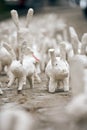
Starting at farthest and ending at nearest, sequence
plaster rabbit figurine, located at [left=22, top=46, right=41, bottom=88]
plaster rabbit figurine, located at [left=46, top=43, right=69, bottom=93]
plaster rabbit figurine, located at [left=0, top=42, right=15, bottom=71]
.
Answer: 1. plaster rabbit figurine, located at [left=0, top=42, right=15, bottom=71]
2. plaster rabbit figurine, located at [left=22, top=46, right=41, bottom=88]
3. plaster rabbit figurine, located at [left=46, top=43, right=69, bottom=93]

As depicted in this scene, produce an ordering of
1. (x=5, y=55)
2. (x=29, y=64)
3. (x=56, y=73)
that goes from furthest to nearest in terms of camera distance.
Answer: (x=5, y=55) < (x=29, y=64) < (x=56, y=73)

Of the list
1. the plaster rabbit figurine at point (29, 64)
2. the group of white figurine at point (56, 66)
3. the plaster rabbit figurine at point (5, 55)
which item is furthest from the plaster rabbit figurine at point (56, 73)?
the plaster rabbit figurine at point (5, 55)

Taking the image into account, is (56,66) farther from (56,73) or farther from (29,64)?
(29,64)

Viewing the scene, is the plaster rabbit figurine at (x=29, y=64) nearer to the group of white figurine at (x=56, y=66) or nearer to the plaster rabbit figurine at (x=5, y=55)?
the group of white figurine at (x=56, y=66)

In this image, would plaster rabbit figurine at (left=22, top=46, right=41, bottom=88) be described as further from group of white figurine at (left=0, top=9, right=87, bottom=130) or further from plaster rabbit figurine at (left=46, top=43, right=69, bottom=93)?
plaster rabbit figurine at (left=46, top=43, right=69, bottom=93)

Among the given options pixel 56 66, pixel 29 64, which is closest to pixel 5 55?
pixel 29 64

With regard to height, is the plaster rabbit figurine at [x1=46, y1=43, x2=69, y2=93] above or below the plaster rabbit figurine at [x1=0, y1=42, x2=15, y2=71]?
below

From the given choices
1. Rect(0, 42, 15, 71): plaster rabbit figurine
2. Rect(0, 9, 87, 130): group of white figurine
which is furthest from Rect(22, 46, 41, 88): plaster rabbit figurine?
Rect(0, 42, 15, 71): plaster rabbit figurine

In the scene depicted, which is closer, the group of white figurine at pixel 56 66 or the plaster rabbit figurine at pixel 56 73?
the group of white figurine at pixel 56 66

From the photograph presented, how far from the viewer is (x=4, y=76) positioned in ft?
22.9

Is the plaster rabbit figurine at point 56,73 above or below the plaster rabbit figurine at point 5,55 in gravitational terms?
below

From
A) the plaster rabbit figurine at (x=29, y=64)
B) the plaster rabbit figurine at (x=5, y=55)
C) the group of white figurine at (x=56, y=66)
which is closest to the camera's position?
the group of white figurine at (x=56, y=66)

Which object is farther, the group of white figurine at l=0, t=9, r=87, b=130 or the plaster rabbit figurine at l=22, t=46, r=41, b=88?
the plaster rabbit figurine at l=22, t=46, r=41, b=88

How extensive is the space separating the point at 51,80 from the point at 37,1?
30.1 metres
